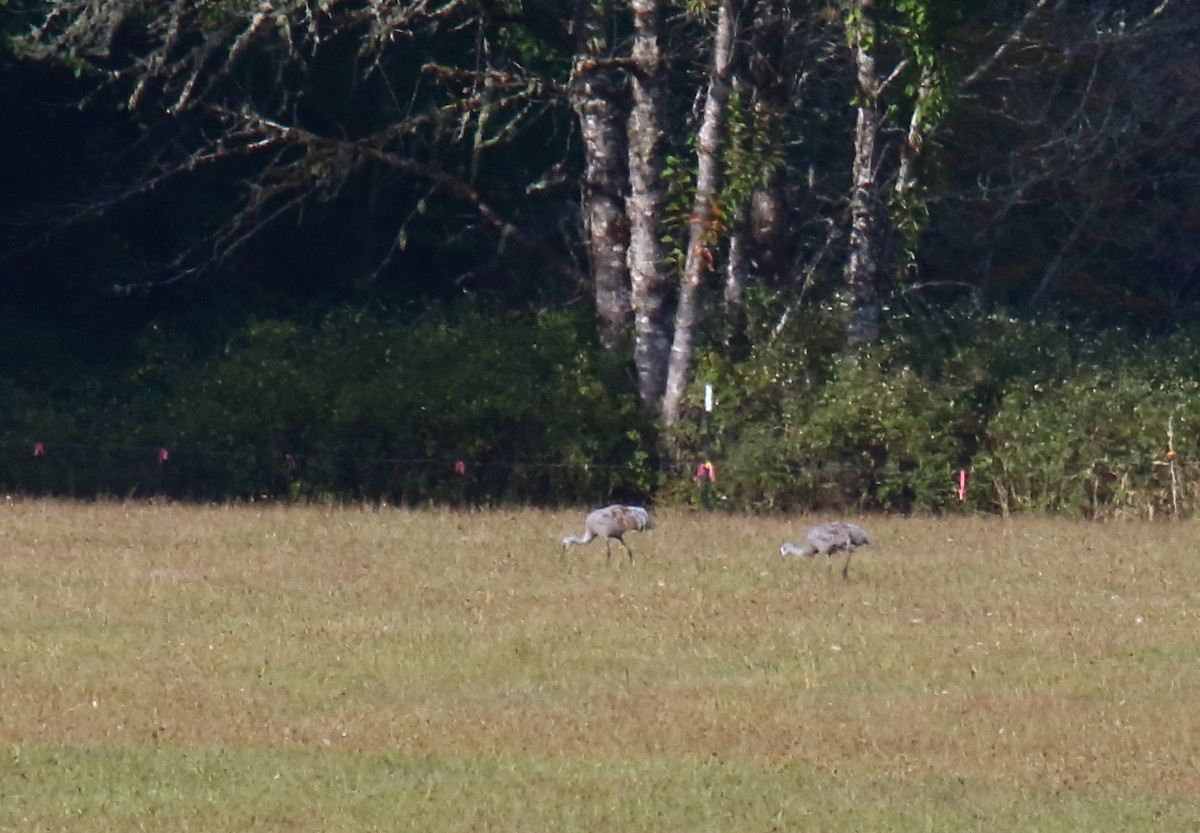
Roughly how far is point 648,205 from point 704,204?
3.44ft

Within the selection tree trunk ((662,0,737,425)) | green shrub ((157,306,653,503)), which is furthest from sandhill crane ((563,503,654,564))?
tree trunk ((662,0,737,425))

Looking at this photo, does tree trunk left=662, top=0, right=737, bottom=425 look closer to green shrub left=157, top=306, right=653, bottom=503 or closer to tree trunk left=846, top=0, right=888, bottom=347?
green shrub left=157, top=306, right=653, bottom=503

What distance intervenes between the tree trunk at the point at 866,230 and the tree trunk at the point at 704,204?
1.64 metres

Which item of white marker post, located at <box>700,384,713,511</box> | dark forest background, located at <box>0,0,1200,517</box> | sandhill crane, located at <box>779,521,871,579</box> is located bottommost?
sandhill crane, located at <box>779,521,871,579</box>

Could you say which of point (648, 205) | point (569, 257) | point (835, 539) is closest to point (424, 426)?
point (648, 205)

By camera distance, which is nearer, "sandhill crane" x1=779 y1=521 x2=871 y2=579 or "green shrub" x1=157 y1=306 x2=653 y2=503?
"sandhill crane" x1=779 y1=521 x2=871 y2=579

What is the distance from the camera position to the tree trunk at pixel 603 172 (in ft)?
73.9

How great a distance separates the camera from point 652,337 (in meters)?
22.6

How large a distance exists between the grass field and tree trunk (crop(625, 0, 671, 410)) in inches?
216

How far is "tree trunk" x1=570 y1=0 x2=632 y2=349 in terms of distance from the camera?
22516 mm

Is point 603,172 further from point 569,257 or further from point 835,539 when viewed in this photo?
point 835,539

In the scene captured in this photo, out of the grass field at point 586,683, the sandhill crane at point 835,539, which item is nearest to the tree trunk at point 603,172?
the grass field at point 586,683

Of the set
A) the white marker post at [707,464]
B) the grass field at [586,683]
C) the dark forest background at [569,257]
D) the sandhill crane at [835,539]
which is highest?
the dark forest background at [569,257]

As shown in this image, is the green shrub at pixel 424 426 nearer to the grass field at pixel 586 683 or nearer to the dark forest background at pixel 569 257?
the dark forest background at pixel 569 257
